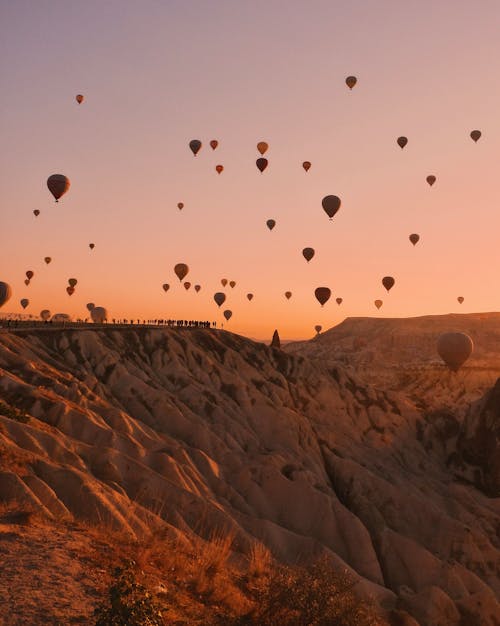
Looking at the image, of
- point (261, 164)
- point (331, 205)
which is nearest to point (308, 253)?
point (261, 164)

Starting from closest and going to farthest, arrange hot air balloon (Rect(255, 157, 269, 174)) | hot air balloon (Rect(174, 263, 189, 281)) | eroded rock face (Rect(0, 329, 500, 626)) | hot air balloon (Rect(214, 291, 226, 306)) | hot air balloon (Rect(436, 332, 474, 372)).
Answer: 1. eroded rock face (Rect(0, 329, 500, 626))
2. hot air balloon (Rect(255, 157, 269, 174))
3. hot air balloon (Rect(436, 332, 474, 372))
4. hot air balloon (Rect(174, 263, 189, 281))
5. hot air balloon (Rect(214, 291, 226, 306))

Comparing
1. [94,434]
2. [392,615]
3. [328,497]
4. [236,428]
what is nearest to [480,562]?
[328,497]

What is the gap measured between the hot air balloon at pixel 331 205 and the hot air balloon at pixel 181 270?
29067 mm

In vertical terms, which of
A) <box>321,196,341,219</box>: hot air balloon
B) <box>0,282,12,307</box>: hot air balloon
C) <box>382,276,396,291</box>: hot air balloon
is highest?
<box>321,196,341,219</box>: hot air balloon

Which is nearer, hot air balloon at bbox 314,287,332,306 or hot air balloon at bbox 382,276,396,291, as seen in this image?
hot air balloon at bbox 314,287,332,306

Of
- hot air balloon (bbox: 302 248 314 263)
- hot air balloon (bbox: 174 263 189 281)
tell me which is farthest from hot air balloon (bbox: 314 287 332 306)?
hot air balloon (bbox: 174 263 189 281)

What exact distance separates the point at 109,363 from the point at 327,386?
30.4 meters

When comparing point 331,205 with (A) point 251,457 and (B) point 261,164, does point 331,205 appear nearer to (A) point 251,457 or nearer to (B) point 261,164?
(B) point 261,164

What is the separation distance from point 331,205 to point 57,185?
25906 mm

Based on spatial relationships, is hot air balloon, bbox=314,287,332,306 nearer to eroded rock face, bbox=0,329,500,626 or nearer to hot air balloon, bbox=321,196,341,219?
eroded rock face, bbox=0,329,500,626

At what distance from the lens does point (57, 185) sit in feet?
186

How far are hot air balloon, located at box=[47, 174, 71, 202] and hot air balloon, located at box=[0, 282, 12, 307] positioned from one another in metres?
16.5

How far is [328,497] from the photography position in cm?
4612

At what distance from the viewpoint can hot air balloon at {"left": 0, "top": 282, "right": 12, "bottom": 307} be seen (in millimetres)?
67188
